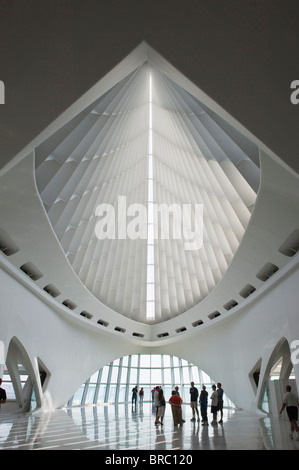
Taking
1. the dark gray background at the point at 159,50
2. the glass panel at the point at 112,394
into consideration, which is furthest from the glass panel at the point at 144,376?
the dark gray background at the point at 159,50

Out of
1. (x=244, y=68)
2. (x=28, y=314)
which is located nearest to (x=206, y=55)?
(x=244, y=68)

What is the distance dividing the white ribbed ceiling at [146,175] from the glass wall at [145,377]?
1166 centimetres

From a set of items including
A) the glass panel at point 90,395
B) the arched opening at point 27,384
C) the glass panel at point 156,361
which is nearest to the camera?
the arched opening at point 27,384

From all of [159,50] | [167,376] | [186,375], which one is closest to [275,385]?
[159,50]

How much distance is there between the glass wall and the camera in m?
29.0

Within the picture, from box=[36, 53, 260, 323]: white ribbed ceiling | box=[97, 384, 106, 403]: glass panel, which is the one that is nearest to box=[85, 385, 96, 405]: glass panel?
box=[97, 384, 106, 403]: glass panel

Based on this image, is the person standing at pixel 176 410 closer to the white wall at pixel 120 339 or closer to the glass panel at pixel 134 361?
the white wall at pixel 120 339

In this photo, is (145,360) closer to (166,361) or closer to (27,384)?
(166,361)

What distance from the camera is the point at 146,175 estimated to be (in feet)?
53.7

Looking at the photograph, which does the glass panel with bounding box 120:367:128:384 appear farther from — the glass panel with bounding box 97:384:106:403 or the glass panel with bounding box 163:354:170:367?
the glass panel with bounding box 163:354:170:367

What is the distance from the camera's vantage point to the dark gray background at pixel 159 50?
16.3 feet

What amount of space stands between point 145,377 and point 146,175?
2274 cm

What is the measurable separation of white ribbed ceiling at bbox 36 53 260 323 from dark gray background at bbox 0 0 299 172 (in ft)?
14.9

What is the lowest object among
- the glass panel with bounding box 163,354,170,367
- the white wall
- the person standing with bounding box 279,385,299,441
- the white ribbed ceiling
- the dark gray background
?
the glass panel with bounding box 163,354,170,367
